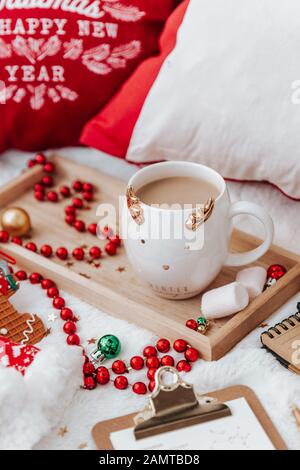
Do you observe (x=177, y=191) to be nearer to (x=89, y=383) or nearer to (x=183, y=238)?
(x=183, y=238)

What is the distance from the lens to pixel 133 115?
1.01 meters

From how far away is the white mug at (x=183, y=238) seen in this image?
75 cm

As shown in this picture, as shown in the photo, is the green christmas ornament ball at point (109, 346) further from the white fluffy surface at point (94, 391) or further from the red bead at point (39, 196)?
the red bead at point (39, 196)

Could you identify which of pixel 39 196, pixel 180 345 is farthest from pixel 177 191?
pixel 39 196

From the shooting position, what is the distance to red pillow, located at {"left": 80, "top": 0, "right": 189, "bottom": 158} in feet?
3.28

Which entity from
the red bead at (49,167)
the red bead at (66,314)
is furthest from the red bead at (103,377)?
the red bead at (49,167)

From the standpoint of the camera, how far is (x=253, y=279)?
0.83m

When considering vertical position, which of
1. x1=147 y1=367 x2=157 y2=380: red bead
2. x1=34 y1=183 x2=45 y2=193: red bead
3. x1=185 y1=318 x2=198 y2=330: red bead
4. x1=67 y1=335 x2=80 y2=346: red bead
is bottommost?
x1=34 y1=183 x2=45 y2=193: red bead

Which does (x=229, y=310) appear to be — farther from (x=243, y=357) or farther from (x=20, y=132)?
(x=20, y=132)

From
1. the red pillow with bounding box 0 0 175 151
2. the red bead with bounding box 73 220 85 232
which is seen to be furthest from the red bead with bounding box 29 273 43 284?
the red pillow with bounding box 0 0 175 151

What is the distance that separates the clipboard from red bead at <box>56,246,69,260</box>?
29 centimetres

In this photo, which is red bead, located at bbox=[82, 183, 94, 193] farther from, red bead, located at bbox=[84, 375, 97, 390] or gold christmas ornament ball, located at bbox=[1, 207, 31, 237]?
red bead, located at bbox=[84, 375, 97, 390]

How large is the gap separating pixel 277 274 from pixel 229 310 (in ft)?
0.34

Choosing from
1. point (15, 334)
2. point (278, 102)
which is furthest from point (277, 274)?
point (15, 334)
